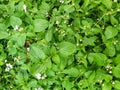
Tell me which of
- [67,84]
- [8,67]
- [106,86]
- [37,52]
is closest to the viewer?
[37,52]

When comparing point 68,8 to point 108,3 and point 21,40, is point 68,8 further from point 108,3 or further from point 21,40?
point 21,40

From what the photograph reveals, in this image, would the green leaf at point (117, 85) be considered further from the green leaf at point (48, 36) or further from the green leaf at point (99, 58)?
the green leaf at point (48, 36)

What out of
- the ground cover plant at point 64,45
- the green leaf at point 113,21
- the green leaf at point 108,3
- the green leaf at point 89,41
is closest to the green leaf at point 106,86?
the ground cover plant at point 64,45

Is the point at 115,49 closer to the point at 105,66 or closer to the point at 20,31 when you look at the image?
the point at 105,66

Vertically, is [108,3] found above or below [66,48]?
above

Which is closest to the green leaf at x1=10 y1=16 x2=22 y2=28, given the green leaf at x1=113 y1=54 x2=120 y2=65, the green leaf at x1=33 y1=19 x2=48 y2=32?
the green leaf at x1=33 y1=19 x2=48 y2=32

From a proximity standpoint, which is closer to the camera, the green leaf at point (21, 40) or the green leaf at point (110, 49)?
the green leaf at point (21, 40)

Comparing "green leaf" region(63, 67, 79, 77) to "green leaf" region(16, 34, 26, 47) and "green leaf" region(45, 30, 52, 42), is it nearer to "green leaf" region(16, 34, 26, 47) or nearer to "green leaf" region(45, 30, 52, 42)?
"green leaf" region(45, 30, 52, 42)

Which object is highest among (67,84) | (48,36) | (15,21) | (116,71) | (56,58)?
(15,21)

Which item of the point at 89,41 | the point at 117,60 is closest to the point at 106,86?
the point at 117,60

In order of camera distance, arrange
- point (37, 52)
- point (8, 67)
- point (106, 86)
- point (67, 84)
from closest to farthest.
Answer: point (37, 52)
point (106, 86)
point (67, 84)
point (8, 67)
